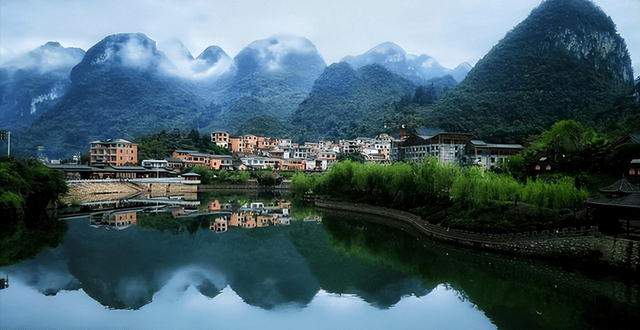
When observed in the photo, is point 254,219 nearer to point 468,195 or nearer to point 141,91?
point 468,195

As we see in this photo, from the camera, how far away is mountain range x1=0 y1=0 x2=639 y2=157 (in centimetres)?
5950

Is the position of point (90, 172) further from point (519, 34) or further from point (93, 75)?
point (93, 75)

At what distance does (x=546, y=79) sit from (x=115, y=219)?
5886 centimetres

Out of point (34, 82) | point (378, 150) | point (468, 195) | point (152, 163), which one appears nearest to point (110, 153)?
point (152, 163)

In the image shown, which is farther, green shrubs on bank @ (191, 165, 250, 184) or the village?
green shrubs on bank @ (191, 165, 250, 184)

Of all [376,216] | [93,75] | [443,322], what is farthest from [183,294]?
[93,75]

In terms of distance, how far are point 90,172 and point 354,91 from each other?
220ft

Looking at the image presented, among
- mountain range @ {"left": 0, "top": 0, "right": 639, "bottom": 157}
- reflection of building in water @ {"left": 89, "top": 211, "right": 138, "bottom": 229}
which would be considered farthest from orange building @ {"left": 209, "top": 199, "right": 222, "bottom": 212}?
mountain range @ {"left": 0, "top": 0, "right": 639, "bottom": 157}

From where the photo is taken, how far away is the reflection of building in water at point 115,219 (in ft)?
77.2

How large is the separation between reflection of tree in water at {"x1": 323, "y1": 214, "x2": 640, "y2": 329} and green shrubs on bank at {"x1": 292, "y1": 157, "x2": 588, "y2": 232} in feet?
6.81

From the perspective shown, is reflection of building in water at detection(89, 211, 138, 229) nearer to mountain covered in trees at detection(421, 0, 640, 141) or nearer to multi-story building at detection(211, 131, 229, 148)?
mountain covered in trees at detection(421, 0, 640, 141)

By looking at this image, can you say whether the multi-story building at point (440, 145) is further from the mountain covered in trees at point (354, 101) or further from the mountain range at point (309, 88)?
the mountain covered in trees at point (354, 101)

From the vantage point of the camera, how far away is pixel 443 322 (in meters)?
10.9

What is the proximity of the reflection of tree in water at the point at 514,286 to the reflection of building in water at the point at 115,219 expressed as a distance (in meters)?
12.0
